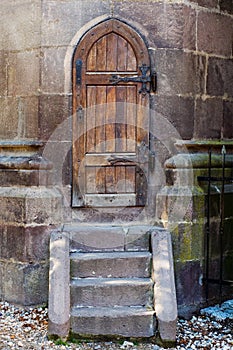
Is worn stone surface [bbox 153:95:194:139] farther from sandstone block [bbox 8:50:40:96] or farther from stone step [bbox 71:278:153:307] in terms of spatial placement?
stone step [bbox 71:278:153:307]

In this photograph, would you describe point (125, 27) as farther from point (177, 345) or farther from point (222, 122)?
point (177, 345)

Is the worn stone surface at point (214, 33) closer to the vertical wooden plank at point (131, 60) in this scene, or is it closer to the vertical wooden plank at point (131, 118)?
the vertical wooden plank at point (131, 60)

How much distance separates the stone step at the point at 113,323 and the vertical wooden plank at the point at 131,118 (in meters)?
1.76

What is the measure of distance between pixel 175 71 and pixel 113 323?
2.74 metres

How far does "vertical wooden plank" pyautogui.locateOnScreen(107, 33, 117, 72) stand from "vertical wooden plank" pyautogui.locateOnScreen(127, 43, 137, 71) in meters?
0.14

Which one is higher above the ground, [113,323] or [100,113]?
[100,113]

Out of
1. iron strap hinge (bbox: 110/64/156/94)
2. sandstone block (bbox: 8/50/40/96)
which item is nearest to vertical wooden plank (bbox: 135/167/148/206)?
iron strap hinge (bbox: 110/64/156/94)

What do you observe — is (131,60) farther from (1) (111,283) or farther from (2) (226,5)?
(1) (111,283)

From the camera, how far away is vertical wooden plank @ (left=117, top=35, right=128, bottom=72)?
5.39m

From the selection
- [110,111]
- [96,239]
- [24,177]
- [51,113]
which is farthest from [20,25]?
[96,239]

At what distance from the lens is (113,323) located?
4.64 m

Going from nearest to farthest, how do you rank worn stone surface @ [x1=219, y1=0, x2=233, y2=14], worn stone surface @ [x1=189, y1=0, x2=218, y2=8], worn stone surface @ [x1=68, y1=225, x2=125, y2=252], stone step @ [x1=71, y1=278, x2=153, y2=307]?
stone step @ [x1=71, y1=278, x2=153, y2=307] < worn stone surface @ [x1=68, y1=225, x2=125, y2=252] < worn stone surface @ [x1=189, y1=0, x2=218, y2=8] < worn stone surface @ [x1=219, y1=0, x2=233, y2=14]

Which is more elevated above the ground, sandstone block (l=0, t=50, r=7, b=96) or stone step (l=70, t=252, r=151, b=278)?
sandstone block (l=0, t=50, r=7, b=96)

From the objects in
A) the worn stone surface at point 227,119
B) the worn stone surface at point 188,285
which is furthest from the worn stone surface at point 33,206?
the worn stone surface at point 227,119
